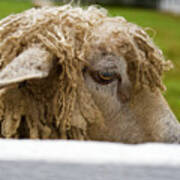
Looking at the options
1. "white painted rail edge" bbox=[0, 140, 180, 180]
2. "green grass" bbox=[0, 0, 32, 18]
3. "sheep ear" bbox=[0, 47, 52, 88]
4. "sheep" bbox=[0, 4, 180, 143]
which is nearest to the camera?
"white painted rail edge" bbox=[0, 140, 180, 180]

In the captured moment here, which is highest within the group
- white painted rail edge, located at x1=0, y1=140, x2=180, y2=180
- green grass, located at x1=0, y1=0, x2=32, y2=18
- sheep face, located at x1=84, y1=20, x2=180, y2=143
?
white painted rail edge, located at x1=0, y1=140, x2=180, y2=180

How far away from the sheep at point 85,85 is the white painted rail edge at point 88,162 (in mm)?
695

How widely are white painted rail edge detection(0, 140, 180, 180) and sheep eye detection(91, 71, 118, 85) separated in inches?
30.3

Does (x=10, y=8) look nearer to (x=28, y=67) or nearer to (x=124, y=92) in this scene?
(x=124, y=92)

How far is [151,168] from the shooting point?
1.34 metres

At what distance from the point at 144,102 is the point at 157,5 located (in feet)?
86.6

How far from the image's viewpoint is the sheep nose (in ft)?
7.21

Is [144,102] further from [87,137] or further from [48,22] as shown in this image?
[48,22]

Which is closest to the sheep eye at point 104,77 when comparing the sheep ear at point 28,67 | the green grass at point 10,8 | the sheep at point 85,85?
the sheep at point 85,85

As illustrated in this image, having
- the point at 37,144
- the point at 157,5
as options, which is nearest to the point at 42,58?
the point at 37,144

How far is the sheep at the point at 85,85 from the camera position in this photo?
2.11 metres

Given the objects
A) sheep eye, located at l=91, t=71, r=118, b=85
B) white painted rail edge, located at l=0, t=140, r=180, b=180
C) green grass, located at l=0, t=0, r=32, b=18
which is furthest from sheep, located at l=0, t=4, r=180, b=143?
green grass, located at l=0, t=0, r=32, b=18

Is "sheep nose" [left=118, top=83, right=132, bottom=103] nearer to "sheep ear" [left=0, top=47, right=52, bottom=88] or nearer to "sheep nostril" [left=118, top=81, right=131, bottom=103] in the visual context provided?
"sheep nostril" [left=118, top=81, right=131, bottom=103]

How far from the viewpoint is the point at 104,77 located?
2.14 m
